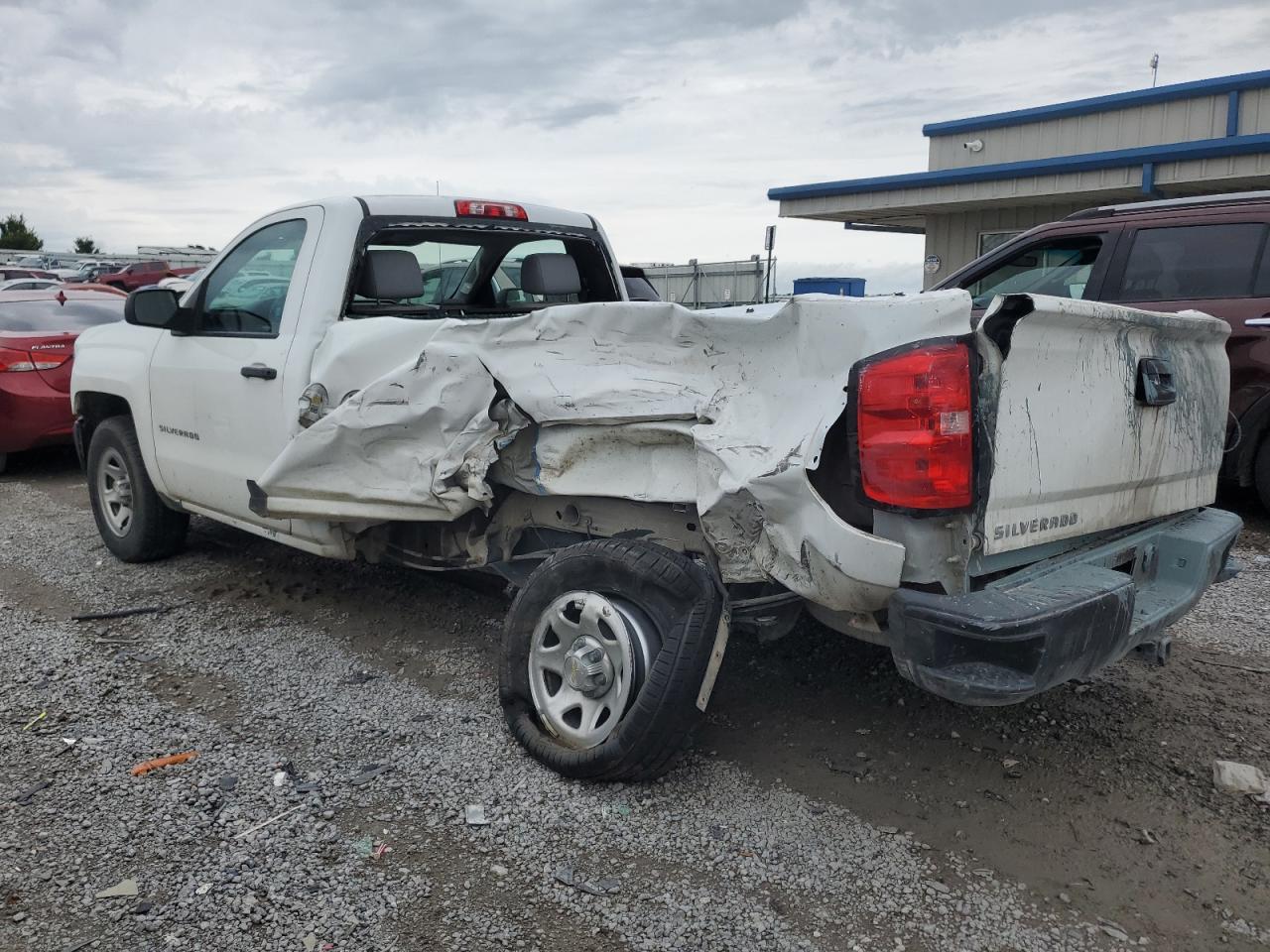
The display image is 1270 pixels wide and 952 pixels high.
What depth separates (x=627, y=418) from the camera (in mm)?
3137

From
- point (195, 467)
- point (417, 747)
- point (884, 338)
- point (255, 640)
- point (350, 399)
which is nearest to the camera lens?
point (884, 338)

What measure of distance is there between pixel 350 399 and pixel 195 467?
5.34 ft

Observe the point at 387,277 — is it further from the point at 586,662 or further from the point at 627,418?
the point at 586,662

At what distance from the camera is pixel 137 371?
540 cm

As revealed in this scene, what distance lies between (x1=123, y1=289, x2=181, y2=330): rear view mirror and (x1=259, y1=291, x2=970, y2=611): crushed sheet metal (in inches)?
54.0

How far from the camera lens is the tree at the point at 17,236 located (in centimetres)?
6419

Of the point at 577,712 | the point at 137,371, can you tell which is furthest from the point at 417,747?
the point at 137,371

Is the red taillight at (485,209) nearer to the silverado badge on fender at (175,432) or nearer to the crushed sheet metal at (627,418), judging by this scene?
the crushed sheet metal at (627,418)

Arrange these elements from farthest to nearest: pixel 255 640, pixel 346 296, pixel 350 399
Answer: pixel 255 640 < pixel 346 296 < pixel 350 399

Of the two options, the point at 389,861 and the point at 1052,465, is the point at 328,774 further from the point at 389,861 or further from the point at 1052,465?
the point at 1052,465

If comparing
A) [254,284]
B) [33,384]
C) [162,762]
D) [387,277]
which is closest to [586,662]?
[162,762]

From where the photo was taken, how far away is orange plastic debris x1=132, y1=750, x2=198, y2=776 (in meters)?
3.37

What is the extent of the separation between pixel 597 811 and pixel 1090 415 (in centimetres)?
190

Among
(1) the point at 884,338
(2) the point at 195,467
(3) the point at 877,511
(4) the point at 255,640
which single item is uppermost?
(1) the point at 884,338
